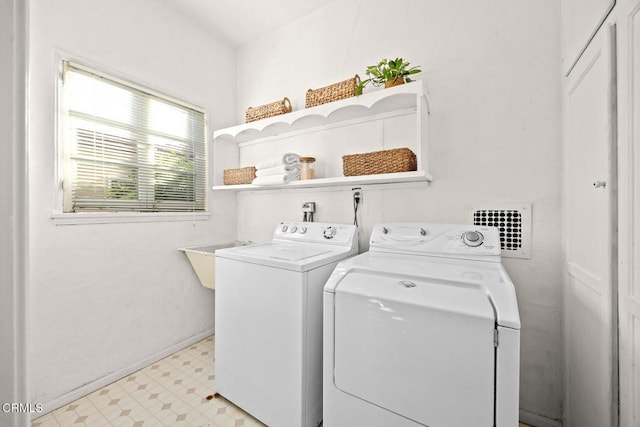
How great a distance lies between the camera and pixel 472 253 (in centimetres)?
A: 145

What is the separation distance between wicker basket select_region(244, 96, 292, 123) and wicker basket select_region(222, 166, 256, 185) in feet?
1.44

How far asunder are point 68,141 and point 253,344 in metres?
1.74

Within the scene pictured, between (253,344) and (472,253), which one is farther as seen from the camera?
(253,344)

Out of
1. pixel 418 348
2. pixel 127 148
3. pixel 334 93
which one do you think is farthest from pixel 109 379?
pixel 334 93

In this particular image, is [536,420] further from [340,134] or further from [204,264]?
[204,264]

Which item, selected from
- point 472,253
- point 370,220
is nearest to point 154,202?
point 370,220

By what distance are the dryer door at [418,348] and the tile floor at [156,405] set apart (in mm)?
901

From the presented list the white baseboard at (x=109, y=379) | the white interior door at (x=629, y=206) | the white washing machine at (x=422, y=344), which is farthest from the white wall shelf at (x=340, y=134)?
the white baseboard at (x=109, y=379)

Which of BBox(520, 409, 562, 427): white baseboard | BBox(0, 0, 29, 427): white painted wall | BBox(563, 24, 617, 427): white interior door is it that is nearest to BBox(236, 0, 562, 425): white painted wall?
BBox(520, 409, 562, 427): white baseboard

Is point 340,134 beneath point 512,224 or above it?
above

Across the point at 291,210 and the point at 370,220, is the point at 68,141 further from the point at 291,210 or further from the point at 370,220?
the point at 370,220

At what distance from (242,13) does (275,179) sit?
1.55 m

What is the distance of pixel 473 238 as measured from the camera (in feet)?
4.88

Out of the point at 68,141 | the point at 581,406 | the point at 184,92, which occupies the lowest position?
the point at 581,406
